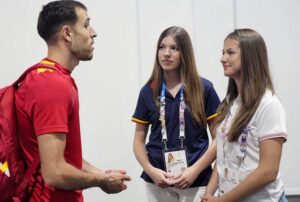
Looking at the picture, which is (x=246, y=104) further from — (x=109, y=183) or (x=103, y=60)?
(x=103, y=60)

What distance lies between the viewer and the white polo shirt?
1.45 meters

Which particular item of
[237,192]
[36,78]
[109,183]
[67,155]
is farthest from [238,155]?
[36,78]

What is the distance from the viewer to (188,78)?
2135mm

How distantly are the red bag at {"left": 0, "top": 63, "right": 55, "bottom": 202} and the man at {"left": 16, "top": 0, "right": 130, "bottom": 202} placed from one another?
21mm

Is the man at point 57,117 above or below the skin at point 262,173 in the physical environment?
above

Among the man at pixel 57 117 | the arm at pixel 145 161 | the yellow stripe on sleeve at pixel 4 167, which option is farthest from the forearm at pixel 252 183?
the yellow stripe on sleeve at pixel 4 167

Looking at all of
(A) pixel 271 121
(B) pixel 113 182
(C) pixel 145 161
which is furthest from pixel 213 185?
(B) pixel 113 182

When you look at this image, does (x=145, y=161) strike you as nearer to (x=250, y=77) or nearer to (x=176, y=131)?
(x=176, y=131)

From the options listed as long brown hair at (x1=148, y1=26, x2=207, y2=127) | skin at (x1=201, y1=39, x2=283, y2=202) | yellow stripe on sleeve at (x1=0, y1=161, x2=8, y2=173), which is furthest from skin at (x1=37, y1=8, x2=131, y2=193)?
long brown hair at (x1=148, y1=26, x2=207, y2=127)

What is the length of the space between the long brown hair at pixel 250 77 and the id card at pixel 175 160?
1.71ft

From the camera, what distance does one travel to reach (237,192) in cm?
150

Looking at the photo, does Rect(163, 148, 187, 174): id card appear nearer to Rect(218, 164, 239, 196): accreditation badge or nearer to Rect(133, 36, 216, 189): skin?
Rect(133, 36, 216, 189): skin

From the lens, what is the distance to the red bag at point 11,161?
1.25 meters

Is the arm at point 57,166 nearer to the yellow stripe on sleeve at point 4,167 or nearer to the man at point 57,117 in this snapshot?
the man at point 57,117
